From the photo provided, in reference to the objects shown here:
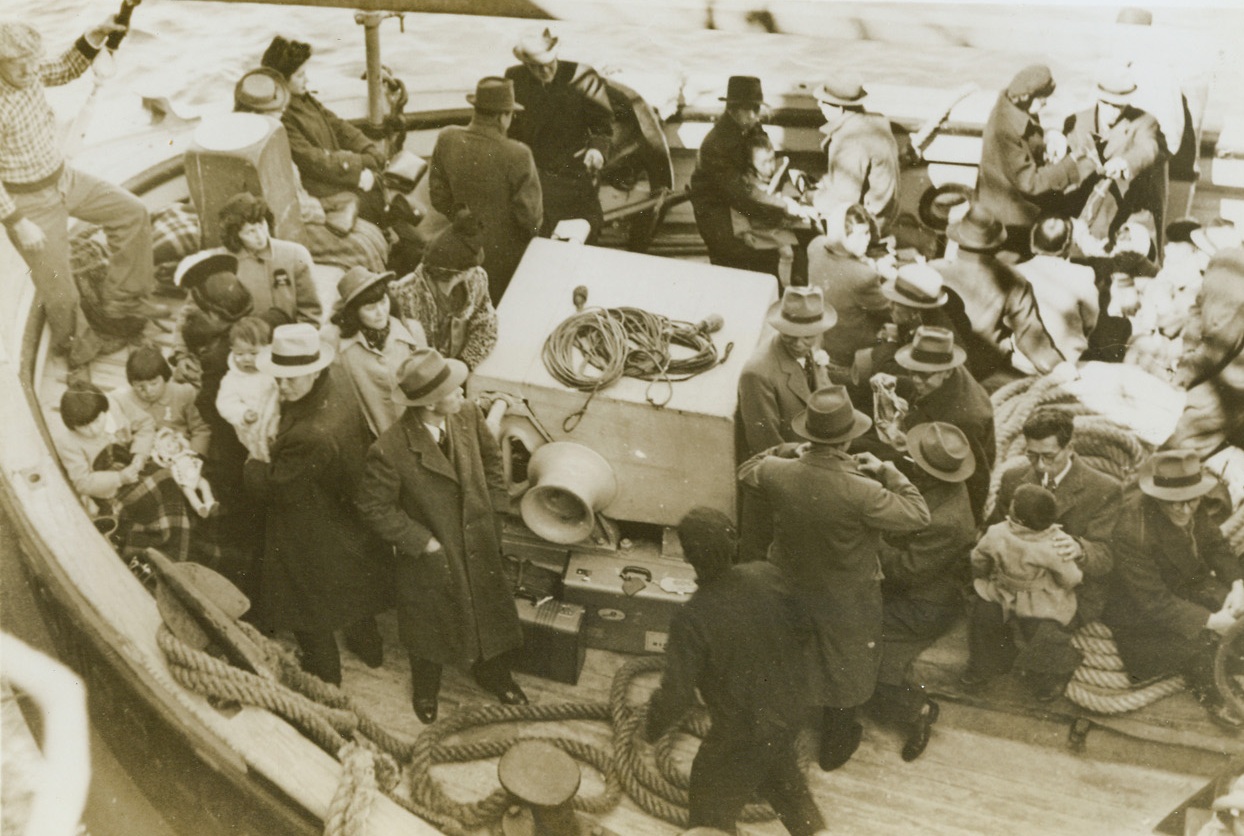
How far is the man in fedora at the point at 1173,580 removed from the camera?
10.9 ft

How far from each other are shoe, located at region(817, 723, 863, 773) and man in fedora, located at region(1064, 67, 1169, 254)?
69.2 inches

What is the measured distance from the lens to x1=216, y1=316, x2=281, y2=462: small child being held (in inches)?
138

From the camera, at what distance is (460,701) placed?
11.8 ft

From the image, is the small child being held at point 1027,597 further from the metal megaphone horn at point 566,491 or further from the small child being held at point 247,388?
the small child being held at point 247,388

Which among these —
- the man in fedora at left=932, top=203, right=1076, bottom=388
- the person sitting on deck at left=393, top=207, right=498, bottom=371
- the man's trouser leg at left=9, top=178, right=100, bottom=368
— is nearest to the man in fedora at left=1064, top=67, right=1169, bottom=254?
the man in fedora at left=932, top=203, right=1076, bottom=388

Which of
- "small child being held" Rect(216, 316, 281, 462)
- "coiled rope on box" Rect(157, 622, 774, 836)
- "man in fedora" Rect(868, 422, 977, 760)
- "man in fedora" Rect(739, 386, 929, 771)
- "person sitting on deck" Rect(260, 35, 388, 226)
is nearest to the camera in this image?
"man in fedora" Rect(739, 386, 929, 771)

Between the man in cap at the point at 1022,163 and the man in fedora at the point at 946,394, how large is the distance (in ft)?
1.48

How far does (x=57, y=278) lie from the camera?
369 cm

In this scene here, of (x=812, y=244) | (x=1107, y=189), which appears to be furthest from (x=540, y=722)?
(x=1107, y=189)

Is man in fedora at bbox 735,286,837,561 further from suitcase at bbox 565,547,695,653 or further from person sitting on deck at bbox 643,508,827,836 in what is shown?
suitcase at bbox 565,547,695,653

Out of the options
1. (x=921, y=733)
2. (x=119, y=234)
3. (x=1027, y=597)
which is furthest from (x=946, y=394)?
(x=119, y=234)

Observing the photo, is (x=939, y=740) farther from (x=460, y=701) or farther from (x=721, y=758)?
(x=460, y=701)

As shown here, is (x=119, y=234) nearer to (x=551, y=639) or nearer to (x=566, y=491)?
(x=566, y=491)

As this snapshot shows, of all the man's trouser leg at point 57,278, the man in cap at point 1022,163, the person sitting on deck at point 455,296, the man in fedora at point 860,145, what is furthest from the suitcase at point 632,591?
the man's trouser leg at point 57,278
